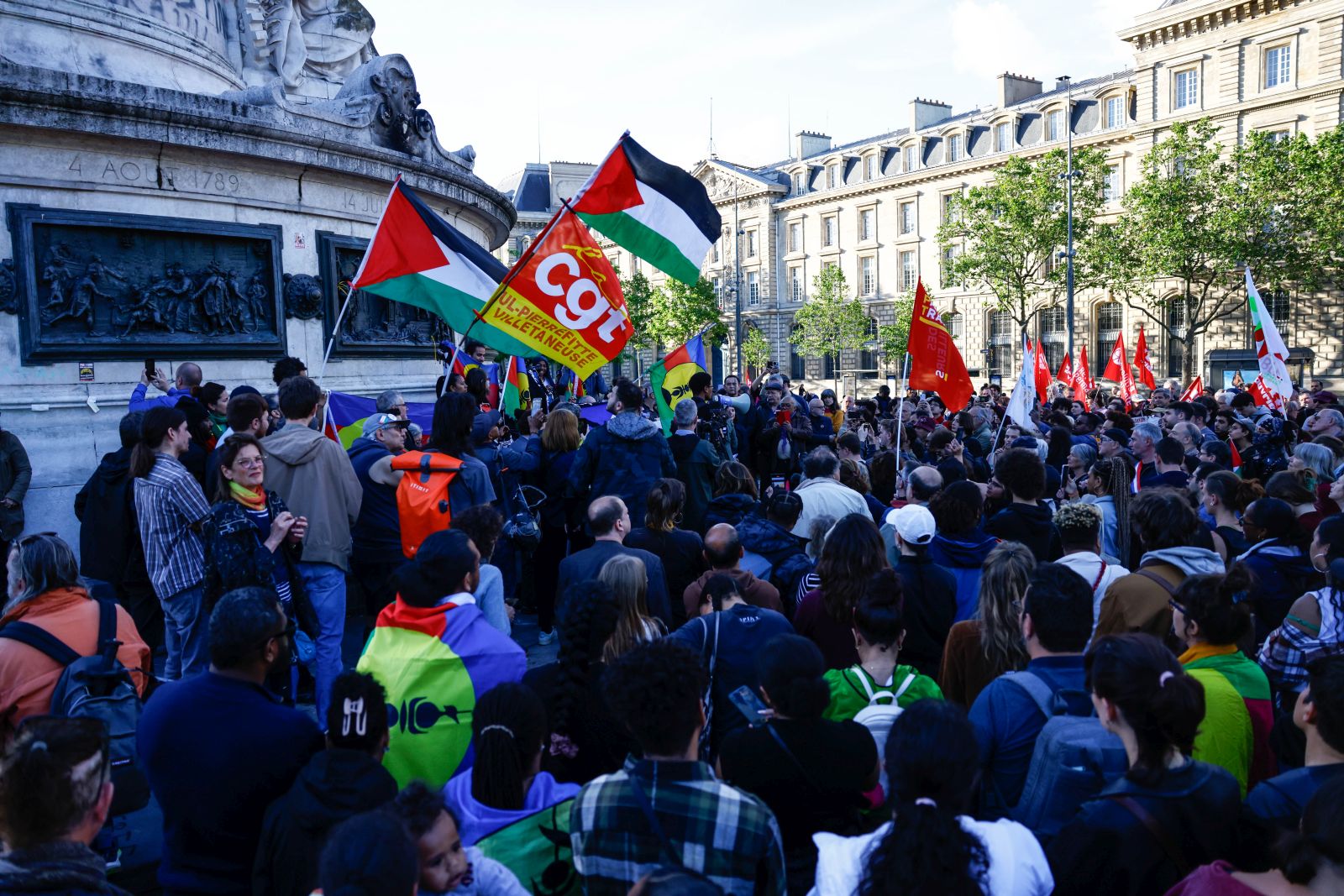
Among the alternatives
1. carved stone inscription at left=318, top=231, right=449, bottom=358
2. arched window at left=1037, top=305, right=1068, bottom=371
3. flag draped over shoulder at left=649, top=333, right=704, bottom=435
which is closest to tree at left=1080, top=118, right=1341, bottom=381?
Result: arched window at left=1037, top=305, right=1068, bottom=371

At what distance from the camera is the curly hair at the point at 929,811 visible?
205 cm

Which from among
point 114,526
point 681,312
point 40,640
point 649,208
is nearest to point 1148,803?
point 40,640

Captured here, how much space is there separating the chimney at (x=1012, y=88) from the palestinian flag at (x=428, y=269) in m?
55.6

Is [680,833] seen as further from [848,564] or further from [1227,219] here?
[1227,219]

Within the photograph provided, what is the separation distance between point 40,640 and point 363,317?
7.19 metres

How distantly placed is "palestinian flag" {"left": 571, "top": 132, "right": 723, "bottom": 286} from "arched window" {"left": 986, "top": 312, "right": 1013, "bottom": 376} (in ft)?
159

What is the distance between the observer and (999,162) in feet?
178

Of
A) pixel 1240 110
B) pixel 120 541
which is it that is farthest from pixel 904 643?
pixel 1240 110

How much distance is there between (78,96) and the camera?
7.82m

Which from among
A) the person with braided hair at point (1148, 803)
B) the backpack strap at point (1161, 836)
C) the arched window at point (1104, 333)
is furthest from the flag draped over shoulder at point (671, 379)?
the arched window at point (1104, 333)

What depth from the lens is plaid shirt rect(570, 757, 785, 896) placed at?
7.61ft

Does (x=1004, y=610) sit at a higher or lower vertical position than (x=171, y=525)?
lower

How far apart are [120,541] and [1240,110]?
4594 centimetres

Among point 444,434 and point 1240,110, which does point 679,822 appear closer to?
point 444,434
